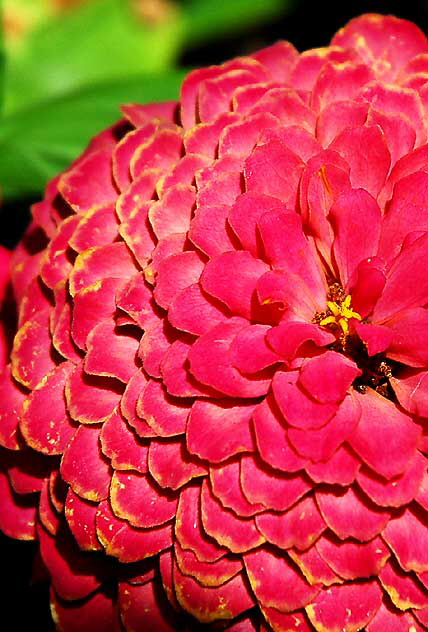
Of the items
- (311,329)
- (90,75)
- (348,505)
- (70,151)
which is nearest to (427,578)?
(348,505)

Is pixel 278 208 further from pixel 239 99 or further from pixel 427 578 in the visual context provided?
pixel 427 578

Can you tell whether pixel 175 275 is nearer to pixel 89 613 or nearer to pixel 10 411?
pixel 10 411

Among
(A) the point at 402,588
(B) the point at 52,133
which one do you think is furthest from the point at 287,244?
(B) the point at 52,133

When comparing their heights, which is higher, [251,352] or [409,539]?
[251,352]

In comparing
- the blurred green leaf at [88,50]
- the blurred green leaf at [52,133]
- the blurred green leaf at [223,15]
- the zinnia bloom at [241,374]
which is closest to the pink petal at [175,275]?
the zinnia bloom at [241,374]

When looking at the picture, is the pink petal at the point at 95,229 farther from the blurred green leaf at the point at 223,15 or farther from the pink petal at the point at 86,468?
the blurred green leaf at the point at 223,15

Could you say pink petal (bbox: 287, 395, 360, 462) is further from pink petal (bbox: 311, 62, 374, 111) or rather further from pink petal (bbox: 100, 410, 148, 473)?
pink petal (bbox: 311, 62, 374, 111)

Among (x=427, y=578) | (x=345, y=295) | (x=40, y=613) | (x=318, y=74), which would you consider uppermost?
(x=318, y=74)
